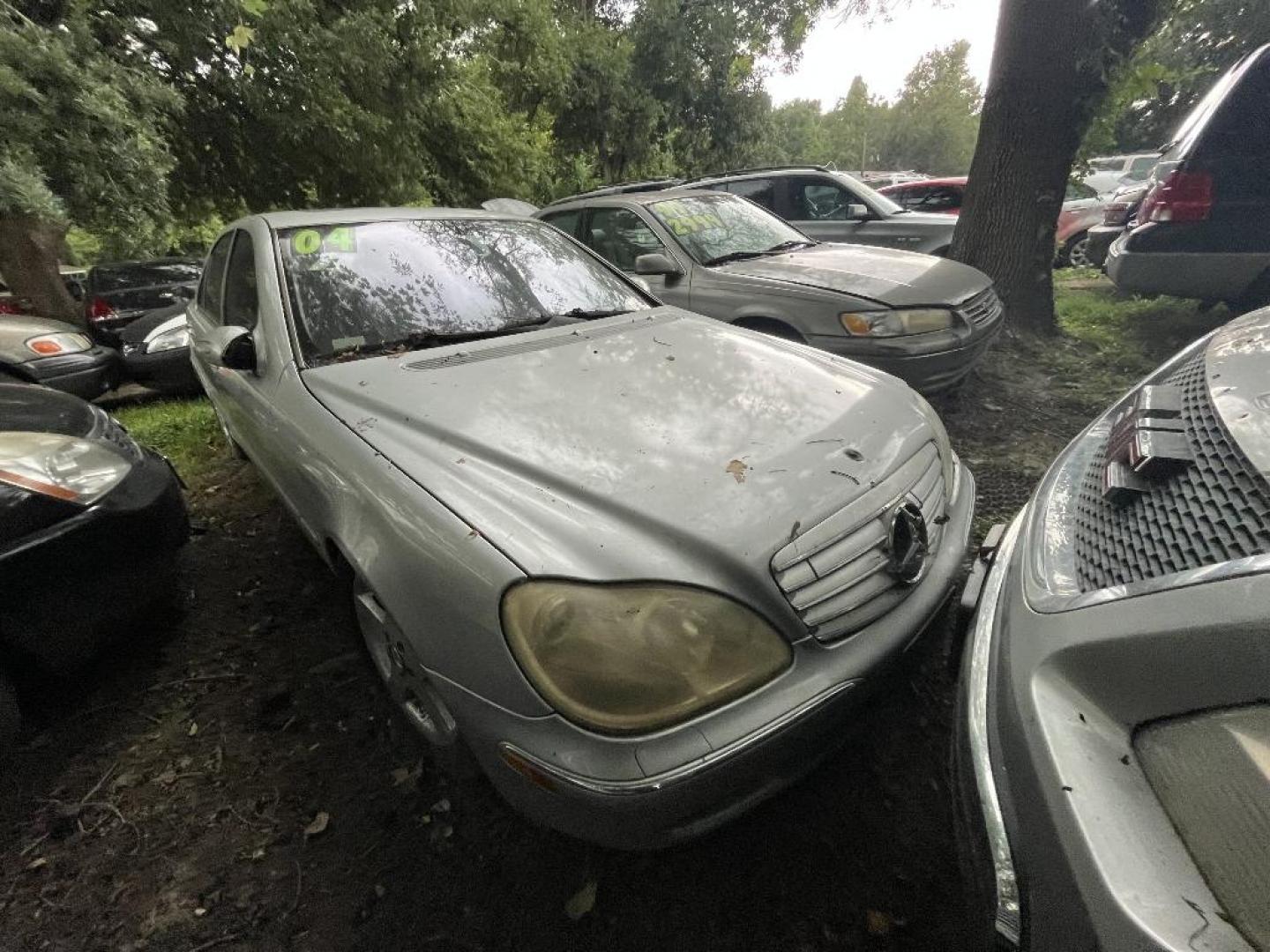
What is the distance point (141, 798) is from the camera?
1854 mm

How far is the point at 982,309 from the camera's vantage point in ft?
12.7

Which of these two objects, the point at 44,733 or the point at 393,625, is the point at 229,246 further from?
the point at 393,625

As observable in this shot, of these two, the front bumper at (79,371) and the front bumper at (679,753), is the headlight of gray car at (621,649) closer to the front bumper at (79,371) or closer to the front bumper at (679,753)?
the front bumper at (679,753)

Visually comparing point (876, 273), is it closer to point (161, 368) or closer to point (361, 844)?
point (361, 844)

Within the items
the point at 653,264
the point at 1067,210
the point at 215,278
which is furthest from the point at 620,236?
the point at 1067,210

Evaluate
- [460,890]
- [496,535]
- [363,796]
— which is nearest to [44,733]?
[363,796]

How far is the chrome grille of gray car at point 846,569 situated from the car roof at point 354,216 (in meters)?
2.31

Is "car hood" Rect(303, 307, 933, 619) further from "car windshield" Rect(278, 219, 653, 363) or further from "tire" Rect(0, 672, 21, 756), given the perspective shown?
"tire" Rect(0, 672, 21, 756)

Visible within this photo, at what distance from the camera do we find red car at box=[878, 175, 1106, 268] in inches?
351

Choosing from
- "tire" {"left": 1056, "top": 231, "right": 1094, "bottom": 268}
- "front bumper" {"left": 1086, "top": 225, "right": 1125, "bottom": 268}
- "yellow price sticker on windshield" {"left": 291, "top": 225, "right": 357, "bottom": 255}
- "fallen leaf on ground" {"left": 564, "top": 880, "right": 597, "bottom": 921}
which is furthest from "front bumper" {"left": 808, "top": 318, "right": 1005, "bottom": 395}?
"tire" {"left": 1056, "top": 231, "right": 1094, "bottom": 268}

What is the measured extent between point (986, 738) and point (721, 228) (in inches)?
160

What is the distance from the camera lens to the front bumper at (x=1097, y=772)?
0.80 m

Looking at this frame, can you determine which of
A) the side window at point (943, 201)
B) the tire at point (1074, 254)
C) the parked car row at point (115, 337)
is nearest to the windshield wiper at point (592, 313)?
the parked car row at point (115, 337)

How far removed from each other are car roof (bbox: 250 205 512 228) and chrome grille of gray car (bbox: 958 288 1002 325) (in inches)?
108
